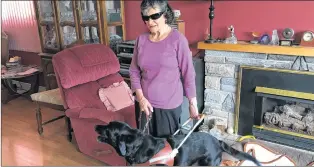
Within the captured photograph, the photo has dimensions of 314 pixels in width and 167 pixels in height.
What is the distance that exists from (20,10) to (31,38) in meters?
0.35

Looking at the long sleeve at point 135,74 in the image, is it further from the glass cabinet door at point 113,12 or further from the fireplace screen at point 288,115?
the glass cabinet door at point 113,12

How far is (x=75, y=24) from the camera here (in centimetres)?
257

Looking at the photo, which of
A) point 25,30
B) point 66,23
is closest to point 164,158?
point 66,23

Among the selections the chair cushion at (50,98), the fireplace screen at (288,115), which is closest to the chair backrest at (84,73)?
the chair cushion at (50,98)

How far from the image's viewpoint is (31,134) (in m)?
2.19

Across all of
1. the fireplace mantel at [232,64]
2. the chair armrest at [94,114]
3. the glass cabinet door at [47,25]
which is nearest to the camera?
the chair armrest at [94,114]

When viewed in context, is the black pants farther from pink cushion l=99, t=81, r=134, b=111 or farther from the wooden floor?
pink cushion l=99, t=81, r=134, b=111

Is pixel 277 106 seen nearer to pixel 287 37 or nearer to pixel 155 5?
pixel 287 37

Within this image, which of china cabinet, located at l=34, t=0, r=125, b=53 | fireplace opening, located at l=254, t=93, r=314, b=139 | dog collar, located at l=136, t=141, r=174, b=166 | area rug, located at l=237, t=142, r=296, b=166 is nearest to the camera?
area rug, located at l=237, t=142, r=296, b=166

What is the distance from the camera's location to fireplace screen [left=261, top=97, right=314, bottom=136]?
1943 mm

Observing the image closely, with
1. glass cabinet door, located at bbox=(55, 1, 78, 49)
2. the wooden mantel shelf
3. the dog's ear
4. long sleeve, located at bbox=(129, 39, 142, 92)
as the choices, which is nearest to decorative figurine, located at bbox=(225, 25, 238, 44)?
the wooden mantel shelf

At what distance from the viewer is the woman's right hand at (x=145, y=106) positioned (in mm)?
1215

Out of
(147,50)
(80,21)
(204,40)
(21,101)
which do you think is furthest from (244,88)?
(21,101)

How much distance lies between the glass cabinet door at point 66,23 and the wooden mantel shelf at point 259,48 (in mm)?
1310
